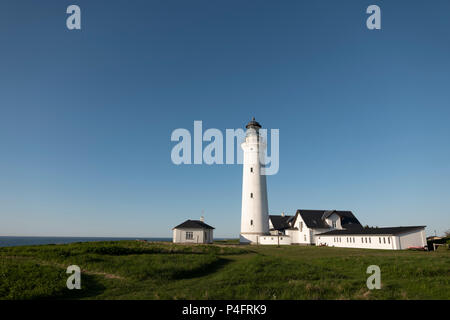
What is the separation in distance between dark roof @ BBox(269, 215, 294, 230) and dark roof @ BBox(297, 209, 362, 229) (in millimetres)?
8117

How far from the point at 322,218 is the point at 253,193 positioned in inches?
650

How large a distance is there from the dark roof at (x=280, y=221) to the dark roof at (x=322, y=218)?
320 inches

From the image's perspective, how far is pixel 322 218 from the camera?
5212 cm

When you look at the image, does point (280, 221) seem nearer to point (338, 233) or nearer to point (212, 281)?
point (338, 233)

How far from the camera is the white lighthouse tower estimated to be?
46938 mm

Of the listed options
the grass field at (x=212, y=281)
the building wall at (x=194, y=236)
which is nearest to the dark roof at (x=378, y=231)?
the grass field at (x=212, y=281)

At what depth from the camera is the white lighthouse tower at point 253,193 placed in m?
46.9

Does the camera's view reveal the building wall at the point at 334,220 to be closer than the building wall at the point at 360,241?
No

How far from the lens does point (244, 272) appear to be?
1538cm

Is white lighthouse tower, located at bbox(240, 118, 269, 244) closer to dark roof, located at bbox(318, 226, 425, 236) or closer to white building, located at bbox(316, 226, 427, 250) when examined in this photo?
dark roof, located at bbox(318, 226, 425, 236)

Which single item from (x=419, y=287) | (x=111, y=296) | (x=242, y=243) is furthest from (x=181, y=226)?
(x=419, y=287)

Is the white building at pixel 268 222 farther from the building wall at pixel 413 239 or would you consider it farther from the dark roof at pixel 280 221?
the dark roof at pixel 280 221
